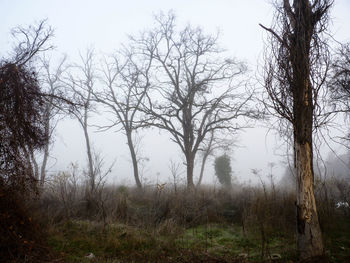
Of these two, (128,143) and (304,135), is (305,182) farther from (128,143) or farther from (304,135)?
(128,143)

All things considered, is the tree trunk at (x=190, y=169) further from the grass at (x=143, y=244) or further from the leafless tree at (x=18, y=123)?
the leafless tree at (x=18, y=123)

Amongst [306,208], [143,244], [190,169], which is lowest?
[143,244]

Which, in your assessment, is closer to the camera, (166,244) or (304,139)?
(304,139)

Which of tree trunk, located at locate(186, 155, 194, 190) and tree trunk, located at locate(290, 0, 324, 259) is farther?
tree trunk, located at locate(186, 155, 194, 190)

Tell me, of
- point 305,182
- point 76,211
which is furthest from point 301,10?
point 76,211

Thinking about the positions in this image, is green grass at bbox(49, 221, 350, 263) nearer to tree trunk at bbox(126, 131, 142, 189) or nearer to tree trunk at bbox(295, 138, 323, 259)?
tree trunk at bbox(295, 138, 323, 259)

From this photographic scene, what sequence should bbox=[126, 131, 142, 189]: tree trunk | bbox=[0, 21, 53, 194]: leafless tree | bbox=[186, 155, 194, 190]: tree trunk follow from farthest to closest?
bbox=[126, 131, 142, 189]: tree trunk
bbox=[186, 155, 194, 190]: tree trunk
bbox=[0, 21, 53, 194]: leafless tree

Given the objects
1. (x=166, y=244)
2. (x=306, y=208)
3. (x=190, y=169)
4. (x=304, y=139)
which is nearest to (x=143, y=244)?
(x=166, y=244)

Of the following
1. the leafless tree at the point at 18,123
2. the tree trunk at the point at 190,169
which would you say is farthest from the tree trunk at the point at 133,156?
the leafless tree at the point at 18,123

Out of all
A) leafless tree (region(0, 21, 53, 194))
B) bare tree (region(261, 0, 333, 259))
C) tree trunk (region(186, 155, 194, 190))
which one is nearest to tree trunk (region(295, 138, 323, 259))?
bare tree (region(261, 0, 333, 259))

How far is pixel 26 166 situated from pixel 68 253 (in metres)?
2.25

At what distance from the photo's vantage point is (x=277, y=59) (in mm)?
4934

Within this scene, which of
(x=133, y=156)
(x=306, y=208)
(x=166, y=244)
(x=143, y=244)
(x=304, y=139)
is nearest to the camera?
(x=306, y=208)

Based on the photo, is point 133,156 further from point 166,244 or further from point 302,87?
point 302,87
